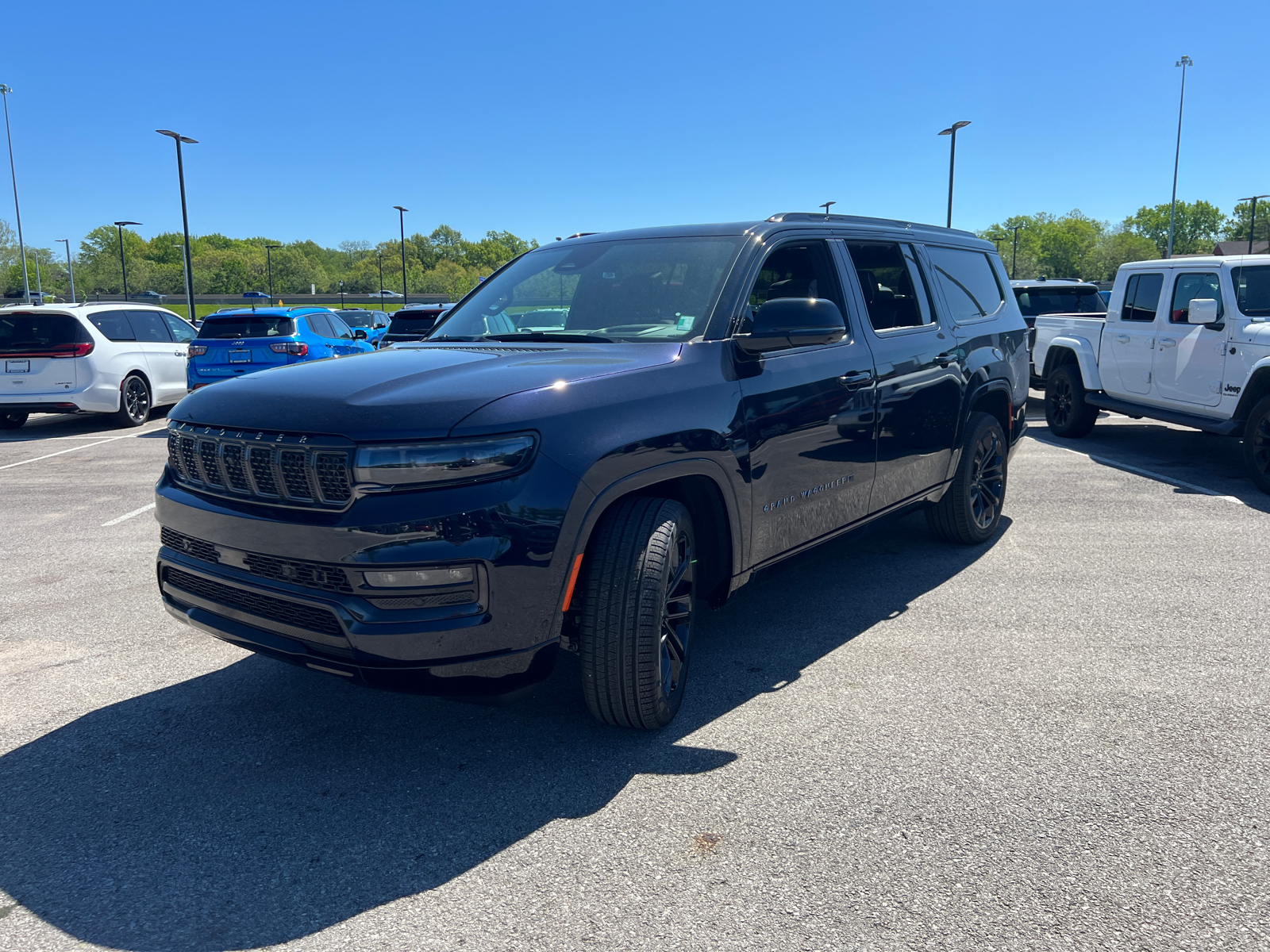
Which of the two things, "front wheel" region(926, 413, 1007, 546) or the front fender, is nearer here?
"front wheel" region(926, 413, 1007, 546)

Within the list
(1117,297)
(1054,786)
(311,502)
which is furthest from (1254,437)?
(311,502)

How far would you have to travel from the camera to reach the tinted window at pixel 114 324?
12.9 meters

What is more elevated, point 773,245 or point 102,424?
point 773,245

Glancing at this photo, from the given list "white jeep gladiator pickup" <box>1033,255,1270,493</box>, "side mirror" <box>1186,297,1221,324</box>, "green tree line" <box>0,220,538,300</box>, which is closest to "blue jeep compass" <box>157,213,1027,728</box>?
"side mirror" <box>1186,297,1221,324</box>

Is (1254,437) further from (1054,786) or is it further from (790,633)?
(1054,786)

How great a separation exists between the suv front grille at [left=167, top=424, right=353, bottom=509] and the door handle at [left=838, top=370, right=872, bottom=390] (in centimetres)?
237

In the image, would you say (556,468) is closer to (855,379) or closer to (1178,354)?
(855,379)

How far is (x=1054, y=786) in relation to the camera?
10.0 ft

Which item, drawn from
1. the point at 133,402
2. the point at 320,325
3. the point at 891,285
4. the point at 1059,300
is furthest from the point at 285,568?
the point at 1059,300

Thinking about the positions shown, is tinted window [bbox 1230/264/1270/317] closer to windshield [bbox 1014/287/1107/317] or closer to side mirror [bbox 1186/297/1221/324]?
side mirror [bbox 1186/297/1221/324]

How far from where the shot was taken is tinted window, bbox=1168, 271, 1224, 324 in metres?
8.65

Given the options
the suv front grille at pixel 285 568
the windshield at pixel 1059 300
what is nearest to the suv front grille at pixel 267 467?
the suv front grille at pixel 285 568

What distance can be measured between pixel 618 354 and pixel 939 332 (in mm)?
2557

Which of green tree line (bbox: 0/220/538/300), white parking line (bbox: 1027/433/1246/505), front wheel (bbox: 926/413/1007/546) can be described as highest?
green tree line (bbox: 0/220/538/300)
